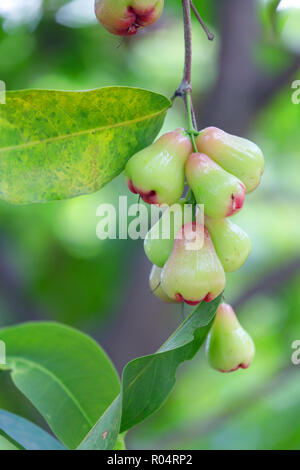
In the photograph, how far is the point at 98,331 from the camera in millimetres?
2637

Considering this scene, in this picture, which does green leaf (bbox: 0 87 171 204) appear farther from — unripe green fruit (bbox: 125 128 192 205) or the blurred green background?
the blurred green background

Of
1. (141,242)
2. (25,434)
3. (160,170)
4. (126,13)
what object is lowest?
(25,434)

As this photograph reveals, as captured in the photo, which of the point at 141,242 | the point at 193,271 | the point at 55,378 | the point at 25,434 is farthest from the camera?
the point at 141,242

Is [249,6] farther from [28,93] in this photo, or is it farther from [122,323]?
[28,93]

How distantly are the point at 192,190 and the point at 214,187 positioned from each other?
0.14ft

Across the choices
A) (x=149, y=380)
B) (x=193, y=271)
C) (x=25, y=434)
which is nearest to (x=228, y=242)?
(x=193, y=271)

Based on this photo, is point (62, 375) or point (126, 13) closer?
point (126, 13)

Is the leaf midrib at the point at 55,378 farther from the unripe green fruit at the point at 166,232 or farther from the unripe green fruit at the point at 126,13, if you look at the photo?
the unripe green fruit at the point at 126,13

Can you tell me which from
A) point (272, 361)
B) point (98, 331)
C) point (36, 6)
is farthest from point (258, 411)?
point (36, 6)

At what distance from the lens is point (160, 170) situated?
0.66 metres

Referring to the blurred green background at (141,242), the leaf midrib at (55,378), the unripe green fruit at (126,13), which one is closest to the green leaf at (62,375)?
the leaf midrib at (55,378)

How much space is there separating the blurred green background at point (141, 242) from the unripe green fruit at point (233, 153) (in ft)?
3.51

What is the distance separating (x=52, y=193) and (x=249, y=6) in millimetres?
1637

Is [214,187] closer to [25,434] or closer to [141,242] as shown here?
[25,434]
